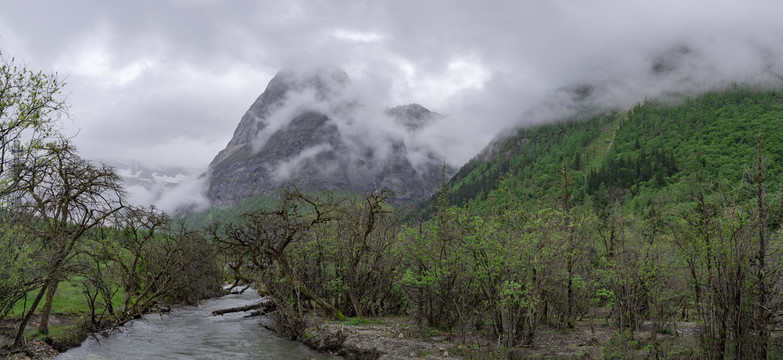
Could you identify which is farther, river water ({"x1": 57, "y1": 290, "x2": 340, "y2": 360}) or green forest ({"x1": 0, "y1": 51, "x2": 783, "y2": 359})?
river water ({"x1": 57, "y1": 290, "x2": 340, "y2": 360})

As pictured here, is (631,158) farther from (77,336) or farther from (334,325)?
(77,336)

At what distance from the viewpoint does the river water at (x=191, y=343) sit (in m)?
24.5

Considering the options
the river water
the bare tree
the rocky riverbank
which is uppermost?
the bare tree

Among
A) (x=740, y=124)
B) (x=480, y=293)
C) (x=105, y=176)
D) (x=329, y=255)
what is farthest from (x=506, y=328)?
(x=740, y=124)

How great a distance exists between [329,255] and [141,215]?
13333mm

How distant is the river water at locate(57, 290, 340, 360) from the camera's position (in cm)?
2452

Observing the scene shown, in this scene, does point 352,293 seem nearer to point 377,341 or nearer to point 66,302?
point 377,341

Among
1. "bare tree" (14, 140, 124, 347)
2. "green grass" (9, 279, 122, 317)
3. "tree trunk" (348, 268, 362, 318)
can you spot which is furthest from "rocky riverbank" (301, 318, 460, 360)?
"green grass" (9, 279, 122, 317)

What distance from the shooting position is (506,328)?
68.7 ft

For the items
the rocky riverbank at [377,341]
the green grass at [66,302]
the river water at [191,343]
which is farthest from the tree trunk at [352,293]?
the green grass at [66,302]

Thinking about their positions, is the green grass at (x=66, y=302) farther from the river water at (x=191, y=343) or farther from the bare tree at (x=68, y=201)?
the bare tree at (x=68, y=201)

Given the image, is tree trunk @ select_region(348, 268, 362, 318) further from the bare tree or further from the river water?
the bare tree

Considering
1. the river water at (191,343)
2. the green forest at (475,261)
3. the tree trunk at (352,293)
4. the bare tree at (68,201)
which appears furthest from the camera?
the tree trunk at (352,293)

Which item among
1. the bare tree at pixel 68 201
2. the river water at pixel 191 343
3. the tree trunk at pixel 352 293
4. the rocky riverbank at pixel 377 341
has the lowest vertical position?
the river water at pixel 191 343
